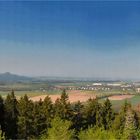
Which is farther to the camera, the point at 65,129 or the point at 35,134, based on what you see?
the point at 35,134

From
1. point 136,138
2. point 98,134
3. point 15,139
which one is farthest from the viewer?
point 15,139

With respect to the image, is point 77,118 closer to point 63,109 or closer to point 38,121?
point 63,109

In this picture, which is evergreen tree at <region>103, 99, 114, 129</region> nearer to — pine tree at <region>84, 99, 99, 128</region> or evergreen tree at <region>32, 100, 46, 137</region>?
pine tree at <region>84, 99, 99, 128</region>

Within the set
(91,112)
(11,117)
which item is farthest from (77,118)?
(11,117)

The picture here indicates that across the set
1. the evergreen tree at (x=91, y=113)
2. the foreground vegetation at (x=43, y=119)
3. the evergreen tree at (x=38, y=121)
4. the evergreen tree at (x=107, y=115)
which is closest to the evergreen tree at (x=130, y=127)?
the foreground vegetation at (x=43, y=119)

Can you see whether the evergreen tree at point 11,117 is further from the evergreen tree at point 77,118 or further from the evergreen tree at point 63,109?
the evergreen tree at point 77,118

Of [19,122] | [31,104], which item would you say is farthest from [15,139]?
[31,104]

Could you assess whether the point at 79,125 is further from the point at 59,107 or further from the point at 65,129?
the point at 65,129
